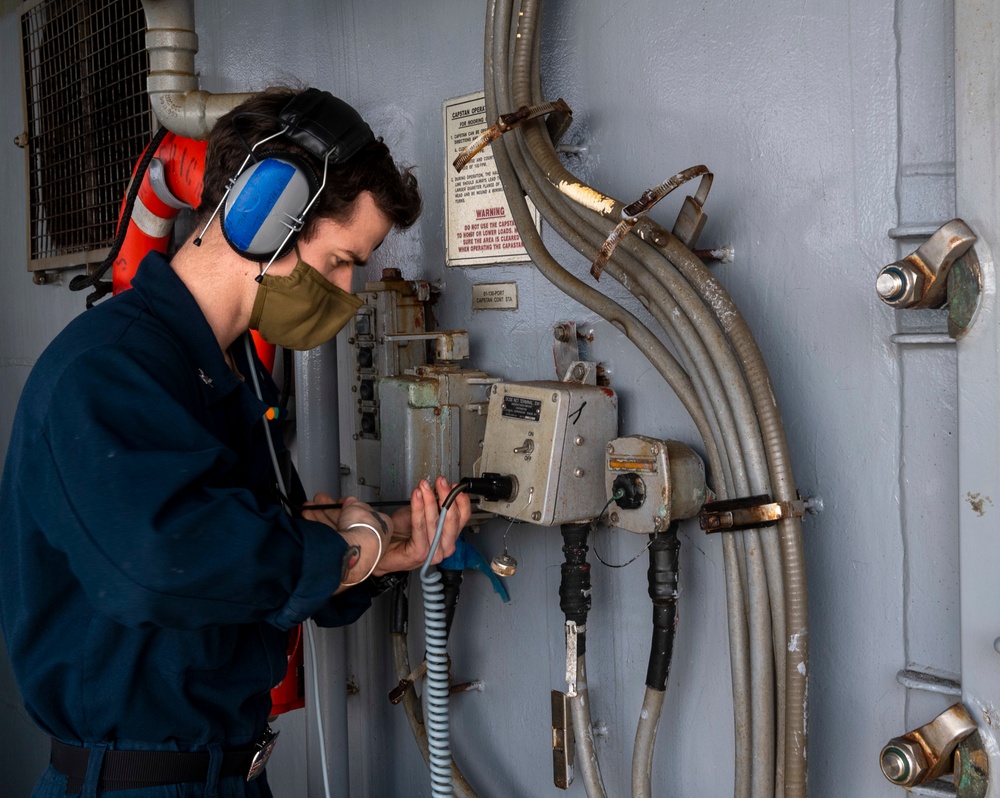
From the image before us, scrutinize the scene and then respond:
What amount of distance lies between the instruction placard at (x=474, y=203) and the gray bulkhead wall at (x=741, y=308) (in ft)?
0.12

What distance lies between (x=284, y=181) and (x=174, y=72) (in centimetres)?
85

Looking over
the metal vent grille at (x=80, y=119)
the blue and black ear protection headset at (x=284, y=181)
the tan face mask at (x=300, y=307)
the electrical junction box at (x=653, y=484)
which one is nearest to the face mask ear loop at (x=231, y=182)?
the blue and black ear protection headset at (x=284, y=181)

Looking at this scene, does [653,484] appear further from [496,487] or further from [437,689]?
[437,689]

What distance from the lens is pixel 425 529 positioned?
55.8 inches

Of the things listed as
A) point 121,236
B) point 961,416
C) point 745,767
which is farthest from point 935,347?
point 121,236

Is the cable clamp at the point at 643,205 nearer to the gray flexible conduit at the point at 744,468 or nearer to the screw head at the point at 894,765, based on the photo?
the gray flexible conduit at the point at 744,468

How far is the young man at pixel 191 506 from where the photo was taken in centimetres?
102

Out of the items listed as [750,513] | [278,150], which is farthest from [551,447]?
[278,150]

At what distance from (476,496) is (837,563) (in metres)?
0.58

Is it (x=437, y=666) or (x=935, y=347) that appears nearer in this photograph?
(x=935, y=347)

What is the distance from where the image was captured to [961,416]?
1.09 metres

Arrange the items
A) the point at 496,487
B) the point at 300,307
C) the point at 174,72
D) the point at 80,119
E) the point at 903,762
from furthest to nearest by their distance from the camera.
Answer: the point at 80,119 < the point at 174,72 < the point at 496,487 < the point at 300,307 < the point at 903,762

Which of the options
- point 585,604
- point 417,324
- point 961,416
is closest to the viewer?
point 961,416

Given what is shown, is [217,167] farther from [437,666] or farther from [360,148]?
[437,666]
